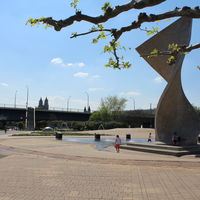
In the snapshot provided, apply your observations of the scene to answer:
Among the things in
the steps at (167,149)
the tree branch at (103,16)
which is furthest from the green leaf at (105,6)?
the steps at (167,149)

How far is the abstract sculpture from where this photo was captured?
20094 millimetres

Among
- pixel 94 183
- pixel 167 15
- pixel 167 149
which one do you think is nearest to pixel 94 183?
pixel 94 183

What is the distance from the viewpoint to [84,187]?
7.37 m

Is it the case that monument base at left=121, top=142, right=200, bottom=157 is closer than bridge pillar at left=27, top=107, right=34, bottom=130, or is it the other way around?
monument base at left=121, top=142, right=200, bottom=157

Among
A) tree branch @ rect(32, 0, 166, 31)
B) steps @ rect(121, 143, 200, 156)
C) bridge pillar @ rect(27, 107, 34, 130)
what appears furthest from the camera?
bridge pillar @ rect(27, 107, 34, 130)

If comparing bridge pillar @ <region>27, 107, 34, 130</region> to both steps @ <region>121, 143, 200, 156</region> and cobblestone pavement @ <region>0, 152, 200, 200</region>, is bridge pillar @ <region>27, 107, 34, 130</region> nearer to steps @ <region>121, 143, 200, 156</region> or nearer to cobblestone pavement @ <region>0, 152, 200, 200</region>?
steps @ <region>121, 143, 200, 156</region>

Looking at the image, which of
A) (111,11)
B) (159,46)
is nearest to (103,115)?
(159,46)

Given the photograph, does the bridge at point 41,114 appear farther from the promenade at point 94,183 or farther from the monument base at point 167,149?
the promenade at point 94,183

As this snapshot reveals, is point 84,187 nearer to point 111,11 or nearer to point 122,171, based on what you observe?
point 122,171

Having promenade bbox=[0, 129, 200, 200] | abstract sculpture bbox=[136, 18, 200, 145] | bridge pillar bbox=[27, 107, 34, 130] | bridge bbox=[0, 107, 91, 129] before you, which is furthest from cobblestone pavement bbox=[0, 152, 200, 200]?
bridge bbox=[0, 107, 91, 129]

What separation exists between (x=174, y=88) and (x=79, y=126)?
132ft

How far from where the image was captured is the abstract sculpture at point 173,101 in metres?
20.1

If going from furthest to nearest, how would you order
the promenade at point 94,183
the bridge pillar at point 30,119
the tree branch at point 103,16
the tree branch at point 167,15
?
the bridge pillar at point 30,119, the promenade at point 94,183, the tree branch at point 167,15, the tree branch at point 103,16

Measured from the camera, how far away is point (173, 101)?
20.7 meters
